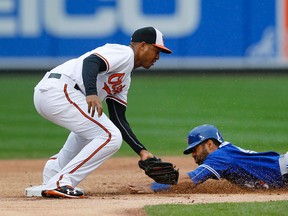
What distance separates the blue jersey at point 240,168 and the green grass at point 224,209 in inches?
33.0

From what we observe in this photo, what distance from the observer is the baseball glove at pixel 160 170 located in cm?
733

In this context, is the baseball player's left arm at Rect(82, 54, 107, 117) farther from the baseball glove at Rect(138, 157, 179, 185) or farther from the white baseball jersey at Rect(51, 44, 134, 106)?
the baseball glove at Rect(138, 157, 179, 185)

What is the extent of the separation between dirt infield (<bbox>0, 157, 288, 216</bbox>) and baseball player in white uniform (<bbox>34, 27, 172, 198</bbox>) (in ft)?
0.88

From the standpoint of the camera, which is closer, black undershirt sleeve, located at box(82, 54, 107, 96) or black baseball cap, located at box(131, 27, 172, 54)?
black undershirt sleeve, located at box(82, 54, 107, 96)

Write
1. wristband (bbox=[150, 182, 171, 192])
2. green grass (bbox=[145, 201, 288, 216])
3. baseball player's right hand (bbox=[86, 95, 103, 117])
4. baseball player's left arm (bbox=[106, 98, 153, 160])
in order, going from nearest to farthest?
green grass (bbox=[145, 201, 288, 216])
baseball player's right hand (bbox=[86, 95, 103, 117])
baseball player's left arm (bbox=[106, 98, 153, 160])
wristband (bbox=[150, 182, 171, 192])

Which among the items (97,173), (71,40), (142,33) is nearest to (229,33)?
(71,40)

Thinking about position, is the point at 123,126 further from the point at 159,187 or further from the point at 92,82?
the point at 92,82

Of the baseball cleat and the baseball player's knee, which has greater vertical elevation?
the baseball player's knee

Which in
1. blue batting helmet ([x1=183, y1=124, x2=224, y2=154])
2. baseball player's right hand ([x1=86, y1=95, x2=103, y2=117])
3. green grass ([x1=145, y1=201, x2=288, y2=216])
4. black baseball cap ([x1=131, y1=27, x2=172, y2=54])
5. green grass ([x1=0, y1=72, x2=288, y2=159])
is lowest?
green grass ([x1=0, y1=72, x2=288, y2=159])

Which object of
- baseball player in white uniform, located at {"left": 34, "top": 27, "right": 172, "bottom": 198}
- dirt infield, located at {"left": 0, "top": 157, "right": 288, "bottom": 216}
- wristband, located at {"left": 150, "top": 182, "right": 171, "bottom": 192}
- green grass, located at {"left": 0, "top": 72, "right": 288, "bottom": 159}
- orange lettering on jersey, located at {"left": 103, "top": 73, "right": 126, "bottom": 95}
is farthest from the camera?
green grass, located at {"left": 0, "top": 72, "right": 288, "bottom": 159}

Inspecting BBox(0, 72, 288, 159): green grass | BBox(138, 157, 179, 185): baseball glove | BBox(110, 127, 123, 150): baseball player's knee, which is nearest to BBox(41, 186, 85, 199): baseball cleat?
BBox(110, 127, 123, 150): baseball player's knee

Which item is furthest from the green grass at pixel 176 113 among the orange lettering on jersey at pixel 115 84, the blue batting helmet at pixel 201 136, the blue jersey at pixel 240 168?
the orange lettering on jersey at pixel 115 84

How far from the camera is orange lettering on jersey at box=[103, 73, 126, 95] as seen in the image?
7262 mm

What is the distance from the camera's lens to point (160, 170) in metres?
7.34
